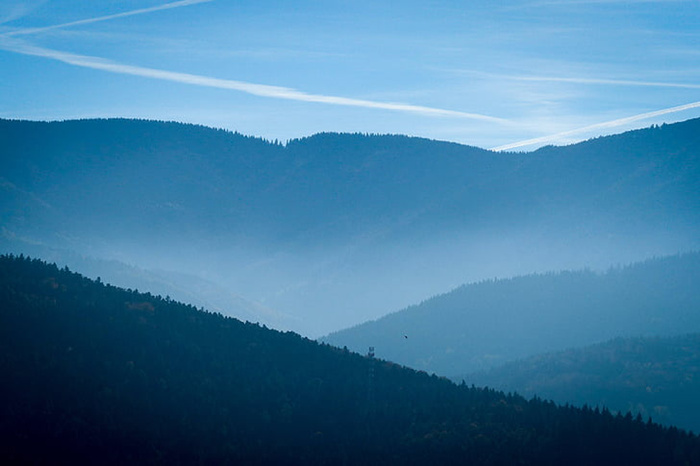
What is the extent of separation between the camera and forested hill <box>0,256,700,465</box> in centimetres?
11106

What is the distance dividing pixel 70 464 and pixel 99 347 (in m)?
28.7

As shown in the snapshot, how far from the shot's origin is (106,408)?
115m

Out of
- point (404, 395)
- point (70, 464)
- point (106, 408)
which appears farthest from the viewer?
point (404, 395)

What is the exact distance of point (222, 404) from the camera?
130000 millimetres

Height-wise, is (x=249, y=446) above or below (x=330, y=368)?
below

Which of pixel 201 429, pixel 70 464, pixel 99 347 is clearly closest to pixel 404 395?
pixel 201 429

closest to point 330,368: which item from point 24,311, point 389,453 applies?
point 389,453

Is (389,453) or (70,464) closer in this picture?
(70,464)

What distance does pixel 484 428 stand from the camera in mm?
129000

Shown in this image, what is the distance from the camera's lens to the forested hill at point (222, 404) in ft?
364

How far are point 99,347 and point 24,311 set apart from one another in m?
12.7

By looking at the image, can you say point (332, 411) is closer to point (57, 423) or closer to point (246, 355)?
point (246, 355)

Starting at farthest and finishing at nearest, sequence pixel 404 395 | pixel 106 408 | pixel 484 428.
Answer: pixel 404 395 → pixel 484 428 → pixel 106 408

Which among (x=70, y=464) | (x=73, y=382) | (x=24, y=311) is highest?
(x=24, y=311)
